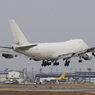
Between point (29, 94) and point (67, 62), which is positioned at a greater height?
point (67, 62)

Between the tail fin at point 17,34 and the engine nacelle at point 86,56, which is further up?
the tail fin at point 17,34

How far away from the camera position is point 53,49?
94.2m

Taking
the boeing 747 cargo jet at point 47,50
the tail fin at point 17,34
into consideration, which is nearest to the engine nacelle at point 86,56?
the boeing 747 cargo jet at point 47,50

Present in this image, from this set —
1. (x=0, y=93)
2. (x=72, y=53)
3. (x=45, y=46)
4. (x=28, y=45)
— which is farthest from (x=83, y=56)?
(x=0, y=93)

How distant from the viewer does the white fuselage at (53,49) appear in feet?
292

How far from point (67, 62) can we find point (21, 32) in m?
17.1

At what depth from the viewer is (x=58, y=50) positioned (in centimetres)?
9556

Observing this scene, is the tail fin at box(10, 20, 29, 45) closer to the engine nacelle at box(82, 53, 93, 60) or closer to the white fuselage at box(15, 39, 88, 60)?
the white fuselage at box(15, 39, 88, 60)

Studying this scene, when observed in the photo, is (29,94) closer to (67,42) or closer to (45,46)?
(45,46)

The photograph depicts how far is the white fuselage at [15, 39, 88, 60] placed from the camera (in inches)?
3504

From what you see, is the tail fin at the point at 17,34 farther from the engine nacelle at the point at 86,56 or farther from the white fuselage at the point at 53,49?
the engine nacelle at the point at 86,56

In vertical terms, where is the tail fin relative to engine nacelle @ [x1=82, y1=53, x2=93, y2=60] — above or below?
above

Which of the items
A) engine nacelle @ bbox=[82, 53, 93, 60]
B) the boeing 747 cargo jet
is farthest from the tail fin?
engine nacelle @ bbox=[82, 53, 93, 60]

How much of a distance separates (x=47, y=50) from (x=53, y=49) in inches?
92.2
